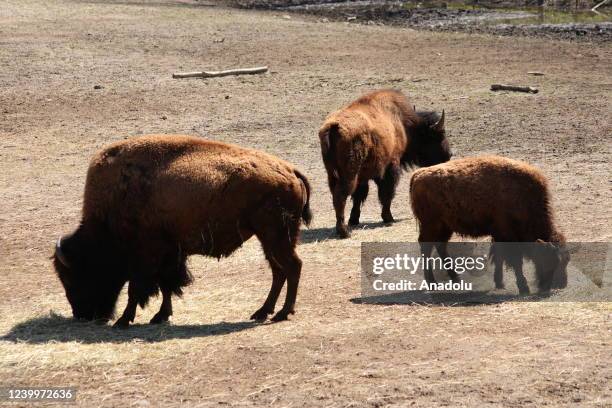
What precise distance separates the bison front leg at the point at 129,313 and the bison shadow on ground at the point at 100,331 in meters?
0.06

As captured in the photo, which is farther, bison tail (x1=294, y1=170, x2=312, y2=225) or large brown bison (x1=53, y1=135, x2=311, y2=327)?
bison tail (x1=294, y1=170, x2=312, y2=225)

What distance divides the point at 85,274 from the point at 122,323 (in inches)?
23.6

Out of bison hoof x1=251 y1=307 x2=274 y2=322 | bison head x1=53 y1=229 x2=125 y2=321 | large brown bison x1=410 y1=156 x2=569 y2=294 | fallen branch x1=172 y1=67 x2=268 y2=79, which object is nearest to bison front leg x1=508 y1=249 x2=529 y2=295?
large brown bison x1=410 y1=156 x2=569 y2=294

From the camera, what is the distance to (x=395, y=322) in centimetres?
867

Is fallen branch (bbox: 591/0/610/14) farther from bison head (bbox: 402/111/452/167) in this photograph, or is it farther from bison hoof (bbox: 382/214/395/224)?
bison hoof (bbox: 382/214/395/224)

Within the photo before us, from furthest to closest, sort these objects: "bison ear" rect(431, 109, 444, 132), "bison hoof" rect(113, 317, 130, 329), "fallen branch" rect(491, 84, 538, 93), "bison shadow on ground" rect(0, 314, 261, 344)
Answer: "fallen branch" rect(491, 84, 538, 93) → "bison ear" rect(431, 109, 444, 132) → "bison hoof" rect(113, 317, 130, 329) → "bison shadow on ground" rect(0, 314, 261, 344)

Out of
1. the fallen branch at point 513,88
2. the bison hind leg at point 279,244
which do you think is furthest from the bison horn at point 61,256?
the fallen branch at point 513,88

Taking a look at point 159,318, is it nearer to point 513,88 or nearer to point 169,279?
point 169,279

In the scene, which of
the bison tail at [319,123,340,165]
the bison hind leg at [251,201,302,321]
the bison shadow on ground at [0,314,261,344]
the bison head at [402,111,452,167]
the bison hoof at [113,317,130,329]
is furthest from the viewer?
the bison head at [402,111,452,167]

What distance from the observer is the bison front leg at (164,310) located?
932 cm

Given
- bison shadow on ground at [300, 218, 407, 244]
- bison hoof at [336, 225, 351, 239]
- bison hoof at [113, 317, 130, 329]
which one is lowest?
bison shadow on ground at [300, 218, 407, 244]

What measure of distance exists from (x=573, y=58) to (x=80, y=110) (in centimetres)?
1045

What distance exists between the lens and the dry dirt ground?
7.40m

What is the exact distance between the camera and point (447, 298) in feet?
31.1
